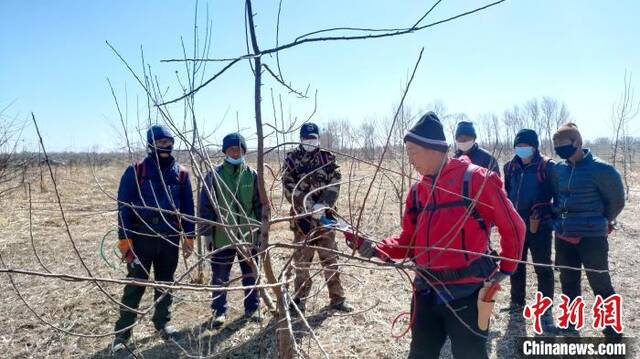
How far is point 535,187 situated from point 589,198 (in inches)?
18.2

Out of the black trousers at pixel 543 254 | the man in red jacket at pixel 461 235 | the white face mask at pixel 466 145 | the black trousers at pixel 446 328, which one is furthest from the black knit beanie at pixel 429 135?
the black trousers at pixel 543 254

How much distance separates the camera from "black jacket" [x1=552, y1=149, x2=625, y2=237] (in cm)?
319

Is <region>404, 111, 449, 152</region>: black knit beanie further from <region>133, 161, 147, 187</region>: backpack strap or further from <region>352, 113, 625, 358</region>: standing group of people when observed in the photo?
<region>133, 161, 147, 187</region>: backpack strap

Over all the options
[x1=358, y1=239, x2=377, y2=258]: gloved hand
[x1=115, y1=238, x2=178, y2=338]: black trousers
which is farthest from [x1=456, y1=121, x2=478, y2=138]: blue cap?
[x1=115, y1=238, x2=178, y2=338]: black trousers

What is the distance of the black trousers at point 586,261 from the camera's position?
319 cm

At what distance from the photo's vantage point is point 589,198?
128 inches

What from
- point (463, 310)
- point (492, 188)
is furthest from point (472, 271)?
point (492, 188)

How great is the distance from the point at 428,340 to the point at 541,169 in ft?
7.39

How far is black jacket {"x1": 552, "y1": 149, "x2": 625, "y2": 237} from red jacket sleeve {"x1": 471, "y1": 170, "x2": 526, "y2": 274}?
5.51ft

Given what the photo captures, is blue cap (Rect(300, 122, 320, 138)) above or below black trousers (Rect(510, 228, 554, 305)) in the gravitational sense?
above

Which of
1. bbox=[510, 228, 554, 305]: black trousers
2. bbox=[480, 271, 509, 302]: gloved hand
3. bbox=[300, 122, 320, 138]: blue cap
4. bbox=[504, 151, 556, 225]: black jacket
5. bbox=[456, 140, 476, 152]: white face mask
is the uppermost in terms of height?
bbox=[300, 122, 320, 138]: blue cap

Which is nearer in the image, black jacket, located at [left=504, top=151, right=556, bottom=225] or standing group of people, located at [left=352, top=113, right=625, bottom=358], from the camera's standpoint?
standing group of people, located at [left=352, top=113, right=625, bottom=358]

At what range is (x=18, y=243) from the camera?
8070mm

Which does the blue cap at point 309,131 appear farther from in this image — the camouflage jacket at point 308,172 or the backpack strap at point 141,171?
the backpack strap at point 141,171
